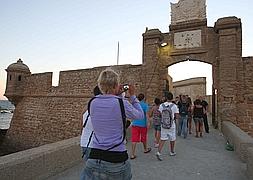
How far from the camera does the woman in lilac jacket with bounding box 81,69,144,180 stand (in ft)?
6.18

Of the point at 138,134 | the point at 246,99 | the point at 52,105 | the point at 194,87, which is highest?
the point at 194,87

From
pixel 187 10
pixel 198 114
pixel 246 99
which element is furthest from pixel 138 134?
pixel 187 10

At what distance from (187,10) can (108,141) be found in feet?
38.0

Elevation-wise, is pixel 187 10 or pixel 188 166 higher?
pixel 187 10

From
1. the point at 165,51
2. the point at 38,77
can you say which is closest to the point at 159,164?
the point at 165,51

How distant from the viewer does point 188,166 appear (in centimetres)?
464

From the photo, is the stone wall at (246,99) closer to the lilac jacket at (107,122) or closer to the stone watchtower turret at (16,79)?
the lilac jacket at (107,122)

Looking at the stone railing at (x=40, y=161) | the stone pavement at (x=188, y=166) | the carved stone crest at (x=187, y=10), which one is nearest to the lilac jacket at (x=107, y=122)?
the stone railing at (x=40, y=161)

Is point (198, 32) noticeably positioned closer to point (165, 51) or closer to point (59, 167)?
point (165, 51)

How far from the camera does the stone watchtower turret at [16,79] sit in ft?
56.6

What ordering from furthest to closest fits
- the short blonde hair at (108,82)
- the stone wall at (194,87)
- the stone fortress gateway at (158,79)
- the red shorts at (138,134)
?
the stone wall at (194,87)
the stone fortress gateway at (158,79)
the red shorts at (138,134)
the short blonde hair at (108,82)

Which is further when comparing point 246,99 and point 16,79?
point 16,79

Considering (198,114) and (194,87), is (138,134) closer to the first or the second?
(198,114)

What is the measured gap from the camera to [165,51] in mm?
12094
